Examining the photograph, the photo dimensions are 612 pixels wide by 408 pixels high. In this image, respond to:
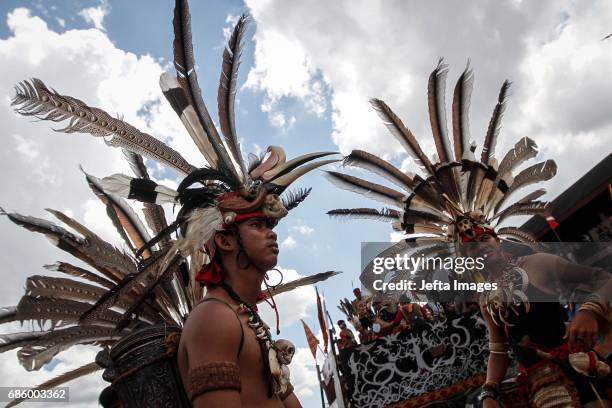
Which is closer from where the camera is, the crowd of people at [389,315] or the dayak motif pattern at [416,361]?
the dayak motif pattern at [416,361]

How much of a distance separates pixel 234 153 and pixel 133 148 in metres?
0.64

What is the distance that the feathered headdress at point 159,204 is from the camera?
2684 mm

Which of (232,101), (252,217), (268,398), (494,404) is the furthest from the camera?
(494,404)

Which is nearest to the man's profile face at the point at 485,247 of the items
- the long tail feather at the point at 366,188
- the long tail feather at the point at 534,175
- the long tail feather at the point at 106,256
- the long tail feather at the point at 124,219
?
the long tail feather at the point at 534,175

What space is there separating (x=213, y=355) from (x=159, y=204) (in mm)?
1248

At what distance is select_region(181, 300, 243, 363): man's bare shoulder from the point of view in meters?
2.08

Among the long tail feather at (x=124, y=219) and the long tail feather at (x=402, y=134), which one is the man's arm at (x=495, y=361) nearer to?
the long tail feather at (x=402, y=134)

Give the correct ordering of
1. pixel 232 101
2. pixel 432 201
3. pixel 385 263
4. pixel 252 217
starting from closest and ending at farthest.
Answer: pixel 252 217 < pixel 232 101 < pixel 432 201 < pixel 385 263

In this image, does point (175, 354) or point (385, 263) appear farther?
point (385, 263)

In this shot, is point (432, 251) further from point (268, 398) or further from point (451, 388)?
point (268, 398)

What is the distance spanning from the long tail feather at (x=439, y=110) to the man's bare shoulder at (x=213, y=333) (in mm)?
4230

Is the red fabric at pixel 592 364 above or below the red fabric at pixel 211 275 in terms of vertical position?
below

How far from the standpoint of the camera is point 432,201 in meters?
5.50

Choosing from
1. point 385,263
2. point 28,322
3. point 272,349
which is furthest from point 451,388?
point 28,322
